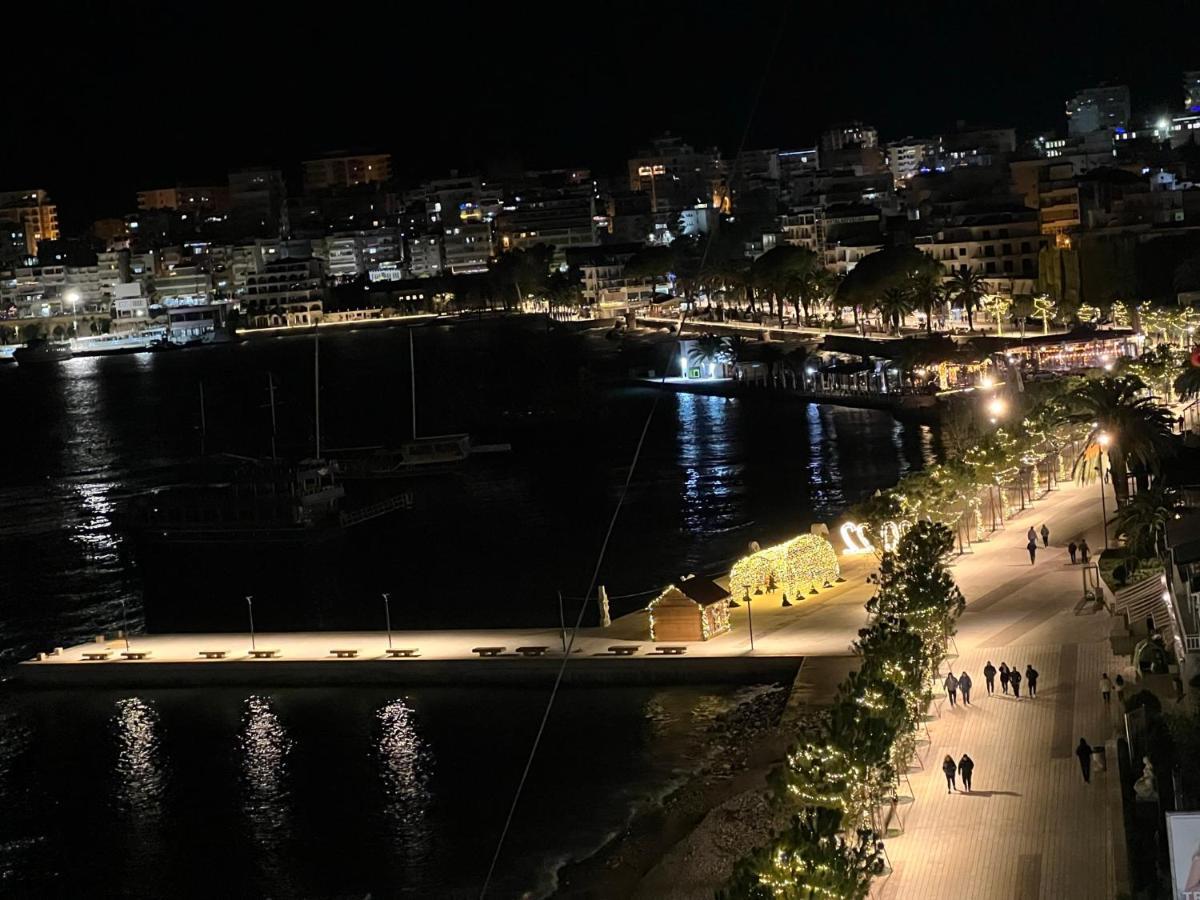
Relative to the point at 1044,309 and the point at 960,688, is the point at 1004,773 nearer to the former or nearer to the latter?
the point at 960,688

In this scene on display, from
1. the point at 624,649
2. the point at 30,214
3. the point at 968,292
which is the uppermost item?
the point at 30,214

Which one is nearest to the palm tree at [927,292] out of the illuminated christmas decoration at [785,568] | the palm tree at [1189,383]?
the palm tree at [1189,383]

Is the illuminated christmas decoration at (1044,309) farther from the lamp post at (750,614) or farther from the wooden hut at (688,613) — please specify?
the wooden hut at (688,613)

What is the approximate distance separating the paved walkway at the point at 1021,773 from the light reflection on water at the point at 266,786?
4865 millimetres

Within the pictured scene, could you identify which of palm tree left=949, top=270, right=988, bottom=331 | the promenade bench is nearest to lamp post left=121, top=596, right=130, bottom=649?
the promenade bench

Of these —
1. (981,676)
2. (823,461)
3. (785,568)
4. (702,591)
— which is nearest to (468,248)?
(823,461)

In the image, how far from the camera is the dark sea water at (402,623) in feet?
43.4

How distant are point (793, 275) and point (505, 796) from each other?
1777 inches

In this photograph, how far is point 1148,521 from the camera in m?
15.0

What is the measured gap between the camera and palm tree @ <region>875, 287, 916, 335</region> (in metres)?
48.3

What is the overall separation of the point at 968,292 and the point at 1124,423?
94.0 ft

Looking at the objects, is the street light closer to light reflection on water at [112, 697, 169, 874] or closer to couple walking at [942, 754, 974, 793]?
light reflection on water at [112, 697, 169, 874]

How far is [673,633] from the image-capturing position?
16469mm

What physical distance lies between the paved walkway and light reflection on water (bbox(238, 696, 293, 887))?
487 cm
